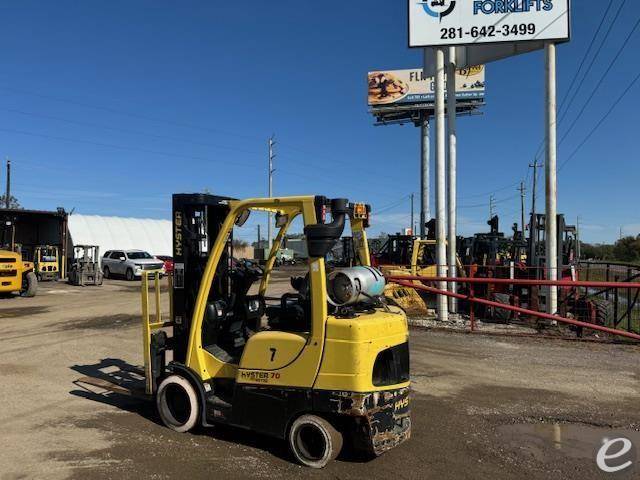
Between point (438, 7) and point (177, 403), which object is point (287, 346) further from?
point (438, 7)

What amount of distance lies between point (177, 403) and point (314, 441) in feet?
5.63

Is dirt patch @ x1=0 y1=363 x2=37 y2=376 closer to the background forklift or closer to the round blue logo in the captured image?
the round blue logo

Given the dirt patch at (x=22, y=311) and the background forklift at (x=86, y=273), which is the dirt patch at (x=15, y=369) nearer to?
the dirt patch at (x=22, y=311)

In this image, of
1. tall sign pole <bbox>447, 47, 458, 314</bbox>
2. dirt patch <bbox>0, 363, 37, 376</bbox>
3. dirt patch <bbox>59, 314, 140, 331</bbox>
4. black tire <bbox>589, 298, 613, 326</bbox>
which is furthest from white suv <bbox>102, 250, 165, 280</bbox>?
black tire <bbox>589, 298, 613, 326</bbox>

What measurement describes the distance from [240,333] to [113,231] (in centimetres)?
4090

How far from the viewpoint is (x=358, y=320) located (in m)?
4.51

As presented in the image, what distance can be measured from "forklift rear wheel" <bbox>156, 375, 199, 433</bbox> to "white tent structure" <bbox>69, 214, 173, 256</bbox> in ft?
119

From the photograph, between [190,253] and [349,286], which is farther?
[190,253]

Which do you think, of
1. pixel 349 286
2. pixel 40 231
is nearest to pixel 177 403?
pixel 349 286

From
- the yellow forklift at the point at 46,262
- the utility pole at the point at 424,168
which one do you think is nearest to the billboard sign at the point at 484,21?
the yellow forklift at the point at 46,262

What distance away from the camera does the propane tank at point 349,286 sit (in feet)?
15.1

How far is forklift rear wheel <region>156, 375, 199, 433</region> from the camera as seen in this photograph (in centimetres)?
536

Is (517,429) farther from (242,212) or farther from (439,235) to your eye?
(439,235)

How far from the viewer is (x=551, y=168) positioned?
13125 mm
